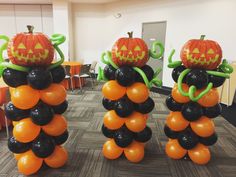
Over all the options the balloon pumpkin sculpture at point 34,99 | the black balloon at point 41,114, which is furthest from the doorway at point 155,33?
the black balloon at point 41,114

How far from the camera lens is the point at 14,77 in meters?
1.81

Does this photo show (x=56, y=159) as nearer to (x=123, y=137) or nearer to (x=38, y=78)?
(x=123, y=137)

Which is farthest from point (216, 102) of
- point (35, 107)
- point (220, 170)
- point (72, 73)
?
point (72, 73)

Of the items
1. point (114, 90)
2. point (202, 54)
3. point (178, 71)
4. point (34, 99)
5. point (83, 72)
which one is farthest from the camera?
point (83, 72)

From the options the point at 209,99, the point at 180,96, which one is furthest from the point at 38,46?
the point at 209,99

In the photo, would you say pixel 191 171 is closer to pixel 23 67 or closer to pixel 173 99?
pixel 173 99

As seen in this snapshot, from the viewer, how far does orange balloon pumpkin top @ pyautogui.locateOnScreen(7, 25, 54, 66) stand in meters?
1.74

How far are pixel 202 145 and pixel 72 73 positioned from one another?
419 cm

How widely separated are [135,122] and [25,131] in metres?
1.14

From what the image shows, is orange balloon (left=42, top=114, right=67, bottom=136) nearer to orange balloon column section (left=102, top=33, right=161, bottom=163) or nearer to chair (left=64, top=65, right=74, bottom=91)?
orange balloon column section (left=102, top=33, right=161, bottom=163)

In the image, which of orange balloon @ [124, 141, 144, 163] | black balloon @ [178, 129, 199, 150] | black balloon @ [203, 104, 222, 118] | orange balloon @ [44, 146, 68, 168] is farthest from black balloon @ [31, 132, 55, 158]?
black balloon @ [203, 104, 222, 118]

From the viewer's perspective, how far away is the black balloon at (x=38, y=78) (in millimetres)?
1778

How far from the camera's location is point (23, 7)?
23.2ft

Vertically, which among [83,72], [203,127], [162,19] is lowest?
[203,127]
